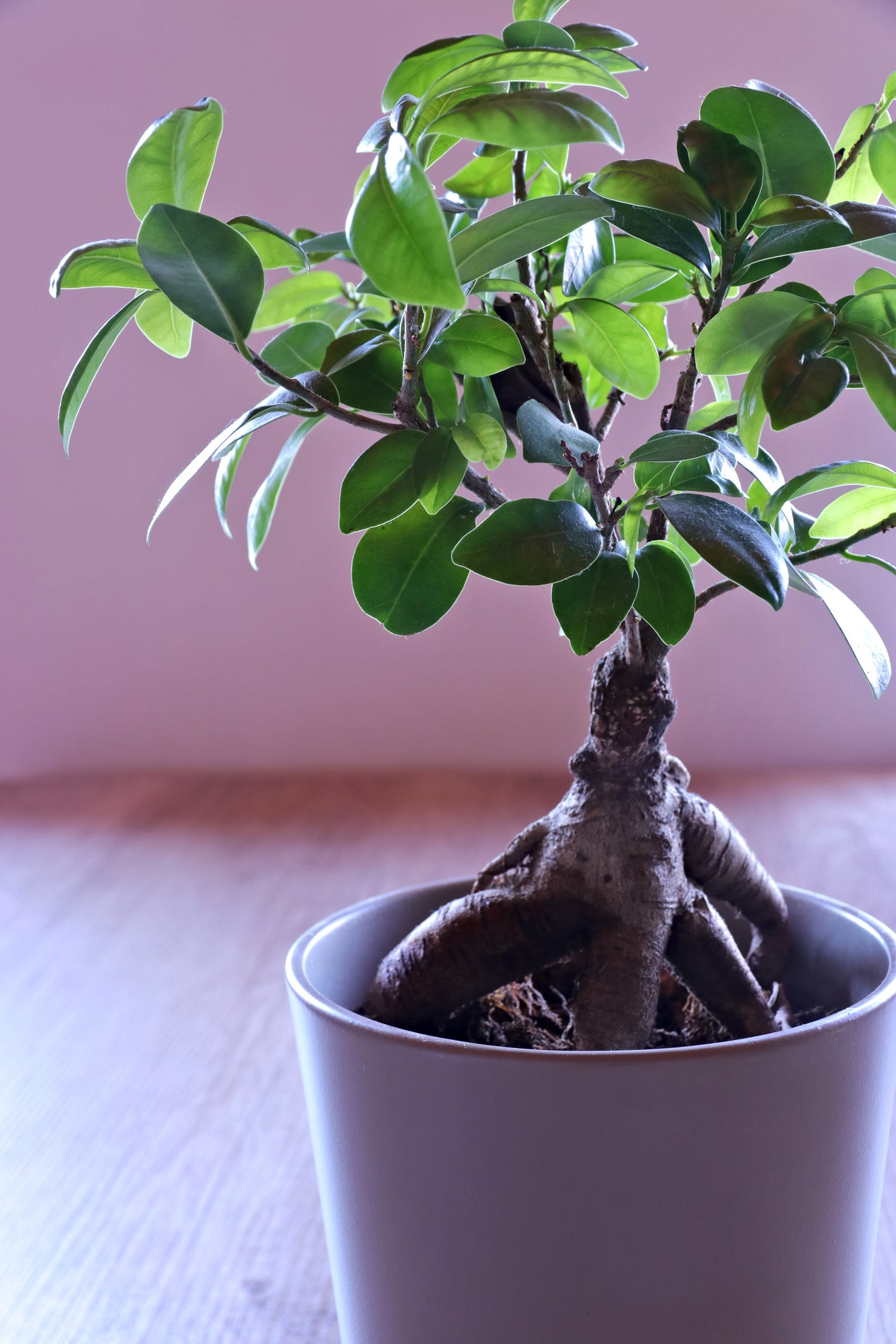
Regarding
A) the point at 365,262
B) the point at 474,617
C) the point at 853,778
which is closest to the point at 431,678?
the point at 474,617

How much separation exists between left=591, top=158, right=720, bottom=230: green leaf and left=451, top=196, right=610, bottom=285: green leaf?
0.04 m

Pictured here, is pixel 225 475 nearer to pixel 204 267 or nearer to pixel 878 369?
pixel 204 267

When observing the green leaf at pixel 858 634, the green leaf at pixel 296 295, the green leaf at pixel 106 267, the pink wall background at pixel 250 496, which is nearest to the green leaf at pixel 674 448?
the green leaf at pixel 858 634

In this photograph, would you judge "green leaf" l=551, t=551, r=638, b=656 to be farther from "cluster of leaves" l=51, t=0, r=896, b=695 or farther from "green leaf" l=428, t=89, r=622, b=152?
"green leaf" l=428, t=89, r=622, b=152

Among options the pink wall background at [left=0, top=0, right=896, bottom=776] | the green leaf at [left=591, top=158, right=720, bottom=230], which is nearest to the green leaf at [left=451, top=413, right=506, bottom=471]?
the green leaf at [left=591, top=158, right=720, bottom=230]

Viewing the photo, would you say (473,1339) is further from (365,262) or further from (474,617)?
(474,617)

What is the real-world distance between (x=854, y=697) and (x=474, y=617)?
2.42 ft

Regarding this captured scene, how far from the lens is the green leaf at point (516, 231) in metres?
0.43

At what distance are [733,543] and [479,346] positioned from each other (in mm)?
161

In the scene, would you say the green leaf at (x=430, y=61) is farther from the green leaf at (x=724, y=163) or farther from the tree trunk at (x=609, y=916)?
the tree trunk at (x=609, y=916)

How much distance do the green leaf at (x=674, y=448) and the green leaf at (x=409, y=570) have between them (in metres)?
0.13

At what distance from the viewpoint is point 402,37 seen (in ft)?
6.69

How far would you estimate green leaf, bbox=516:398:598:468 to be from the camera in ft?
1.57

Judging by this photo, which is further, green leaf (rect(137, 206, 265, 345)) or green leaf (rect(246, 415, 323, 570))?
green leaf (rect(246, 415, 323, 570))
